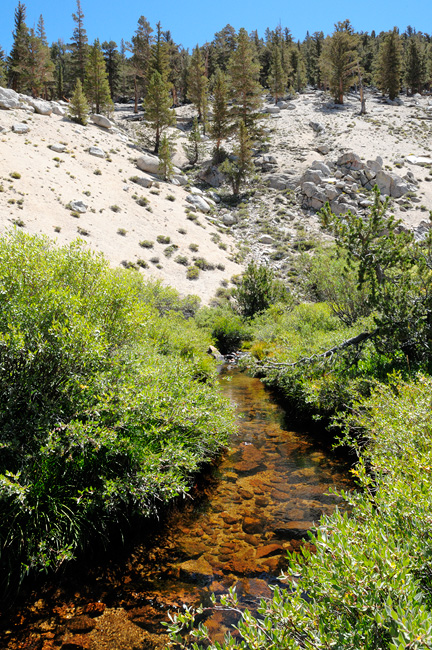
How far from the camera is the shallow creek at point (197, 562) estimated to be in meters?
3.97

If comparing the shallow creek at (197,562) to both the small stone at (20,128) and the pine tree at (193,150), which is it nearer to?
the small stone at (20,128)

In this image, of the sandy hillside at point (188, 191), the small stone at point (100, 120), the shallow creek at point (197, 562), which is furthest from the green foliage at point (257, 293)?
the small stone at point (100, 120)

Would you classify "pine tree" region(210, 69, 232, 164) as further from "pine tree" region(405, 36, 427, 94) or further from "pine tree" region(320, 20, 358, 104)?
"pine tree" region(405, 36, 427, 94)

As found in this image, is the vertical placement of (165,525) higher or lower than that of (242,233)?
lower

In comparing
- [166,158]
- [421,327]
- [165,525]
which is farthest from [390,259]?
[166,158]

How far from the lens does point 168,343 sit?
43.1 feet

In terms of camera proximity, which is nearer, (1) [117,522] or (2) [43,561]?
(2) [43,561]

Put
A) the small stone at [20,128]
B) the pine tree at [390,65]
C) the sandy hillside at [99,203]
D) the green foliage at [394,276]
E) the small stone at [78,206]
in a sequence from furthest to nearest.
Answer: the pine tree at [390,65], the small stone at [20,128], the small stone at [78,206], the sandy hillside at [99,203], the green foliage at [394,276]

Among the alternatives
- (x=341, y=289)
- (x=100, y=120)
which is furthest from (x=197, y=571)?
(x=100, y=120)

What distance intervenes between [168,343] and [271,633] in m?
11.1

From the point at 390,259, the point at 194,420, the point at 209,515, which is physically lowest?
the point at 209,515

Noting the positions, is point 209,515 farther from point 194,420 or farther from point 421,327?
point 421,327

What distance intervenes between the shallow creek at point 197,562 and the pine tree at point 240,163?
46.6m

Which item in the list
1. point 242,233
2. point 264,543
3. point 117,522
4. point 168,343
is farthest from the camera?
point 242,233
